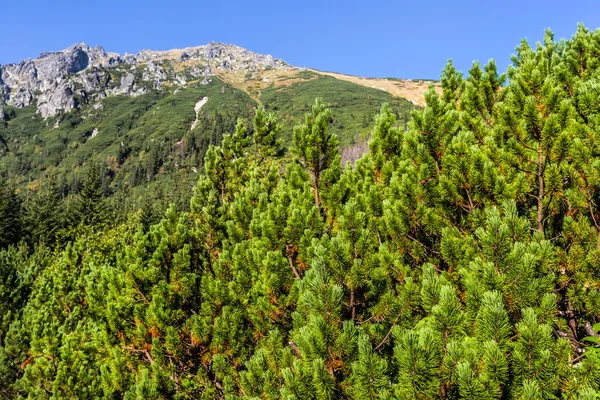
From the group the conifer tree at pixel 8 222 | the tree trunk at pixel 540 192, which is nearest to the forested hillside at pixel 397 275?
the tree trunk at pixel 540 192

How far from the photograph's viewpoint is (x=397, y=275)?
5645 millimetres

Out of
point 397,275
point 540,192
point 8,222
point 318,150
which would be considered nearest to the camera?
point 540,192

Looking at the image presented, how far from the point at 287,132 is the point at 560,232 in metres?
156

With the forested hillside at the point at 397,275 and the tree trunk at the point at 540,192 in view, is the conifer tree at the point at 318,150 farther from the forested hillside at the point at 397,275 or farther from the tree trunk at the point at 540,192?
the tree trunk at the point at 540,192

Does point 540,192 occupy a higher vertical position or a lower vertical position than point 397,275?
higher

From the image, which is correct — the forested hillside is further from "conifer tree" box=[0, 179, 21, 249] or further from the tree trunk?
"conifer tree" box=[0, 179, 21, 249]

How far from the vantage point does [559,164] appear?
201 inches

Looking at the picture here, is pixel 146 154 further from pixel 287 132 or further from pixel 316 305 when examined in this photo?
pixel 316 305

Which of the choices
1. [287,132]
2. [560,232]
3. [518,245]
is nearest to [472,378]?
[518,245]

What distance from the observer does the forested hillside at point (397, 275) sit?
3.21 meters

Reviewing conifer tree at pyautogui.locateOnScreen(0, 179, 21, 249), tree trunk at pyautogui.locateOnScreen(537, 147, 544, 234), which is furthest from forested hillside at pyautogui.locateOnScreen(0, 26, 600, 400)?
conifer tree at pyautogui.locateOnScreen(0, 179, 21, 249)

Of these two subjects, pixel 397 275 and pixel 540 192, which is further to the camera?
pixel 397 275

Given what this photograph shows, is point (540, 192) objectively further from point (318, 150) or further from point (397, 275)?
point (318, 150)

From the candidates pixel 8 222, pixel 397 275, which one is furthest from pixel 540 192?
pixel 8 222
